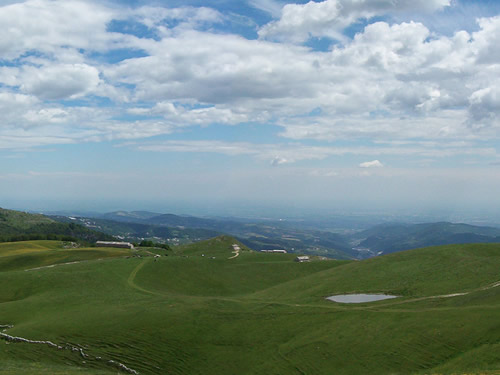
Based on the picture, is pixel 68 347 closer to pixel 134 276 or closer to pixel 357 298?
pixel 134 276

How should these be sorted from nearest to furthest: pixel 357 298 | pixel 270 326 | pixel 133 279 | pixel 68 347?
pixel 68 347
pixel 270 326
pixel 357 298
pixel 133 279

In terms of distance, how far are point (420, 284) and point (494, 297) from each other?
15933 millimetres

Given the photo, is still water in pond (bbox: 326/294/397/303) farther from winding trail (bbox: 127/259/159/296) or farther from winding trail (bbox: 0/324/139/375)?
winding trail (bbox: 0/324/139/375)

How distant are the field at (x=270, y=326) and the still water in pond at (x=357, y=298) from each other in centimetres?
241

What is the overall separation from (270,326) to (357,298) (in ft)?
65.4

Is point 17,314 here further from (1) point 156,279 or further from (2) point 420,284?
(2) point 420,284

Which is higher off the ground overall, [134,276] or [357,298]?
[357,298]

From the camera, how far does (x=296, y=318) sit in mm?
48812

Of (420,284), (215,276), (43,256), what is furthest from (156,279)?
(420,284)

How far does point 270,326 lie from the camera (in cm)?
4734

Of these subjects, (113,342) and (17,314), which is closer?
(113,342)

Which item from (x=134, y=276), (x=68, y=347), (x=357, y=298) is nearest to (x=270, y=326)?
(x=357, y=298)

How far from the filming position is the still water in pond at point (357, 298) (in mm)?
58472

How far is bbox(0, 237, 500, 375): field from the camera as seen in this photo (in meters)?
37.2
